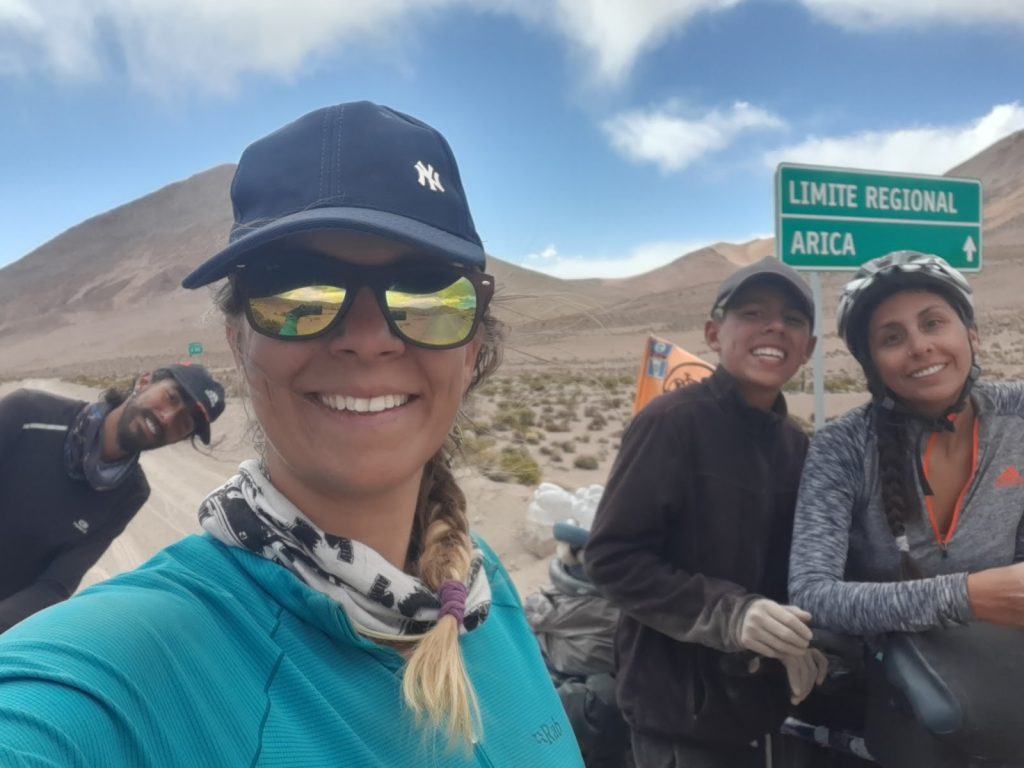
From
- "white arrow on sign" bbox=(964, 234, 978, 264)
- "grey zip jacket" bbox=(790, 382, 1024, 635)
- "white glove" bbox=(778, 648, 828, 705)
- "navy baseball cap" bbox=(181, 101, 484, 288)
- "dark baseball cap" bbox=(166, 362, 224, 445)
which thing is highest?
"white arrow on sign" bbox=(964, 234, 978, 264)

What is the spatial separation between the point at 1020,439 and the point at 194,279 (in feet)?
6.31

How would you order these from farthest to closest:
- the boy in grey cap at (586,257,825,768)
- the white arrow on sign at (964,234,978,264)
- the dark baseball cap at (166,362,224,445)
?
the white arrow on sign at (964,234,978,264)
the dark baseball cap at (166,362,224,445)
the boy in grey cap at (586,257,825,768)

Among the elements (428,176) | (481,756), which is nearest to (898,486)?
(481,756)

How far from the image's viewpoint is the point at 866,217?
147 inches

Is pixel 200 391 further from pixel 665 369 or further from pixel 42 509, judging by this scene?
pixel 665 369

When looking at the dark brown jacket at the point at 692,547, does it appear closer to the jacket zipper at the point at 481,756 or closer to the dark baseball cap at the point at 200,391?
the jacket zipper at the point at 481,756

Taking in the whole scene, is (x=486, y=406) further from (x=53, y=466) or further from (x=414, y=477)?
(x=414, y=477)

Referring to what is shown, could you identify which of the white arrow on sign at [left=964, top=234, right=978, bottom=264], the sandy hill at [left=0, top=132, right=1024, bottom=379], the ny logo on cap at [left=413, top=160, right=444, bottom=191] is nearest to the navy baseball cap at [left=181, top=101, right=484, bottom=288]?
the ny logo on cap at [left=413, top=160, right=444, bottom=191]

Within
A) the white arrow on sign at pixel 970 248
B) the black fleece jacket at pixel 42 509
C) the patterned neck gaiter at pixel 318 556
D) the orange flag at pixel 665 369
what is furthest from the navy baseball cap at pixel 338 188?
the orange flag at pixel 665 369

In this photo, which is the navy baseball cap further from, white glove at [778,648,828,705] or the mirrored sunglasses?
white glove at [778,648,828,705]

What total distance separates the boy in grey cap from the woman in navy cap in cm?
94

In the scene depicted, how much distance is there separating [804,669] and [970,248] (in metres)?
2.87

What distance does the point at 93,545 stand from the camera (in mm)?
3176

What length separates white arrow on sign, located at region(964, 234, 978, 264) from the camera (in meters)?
3.94
